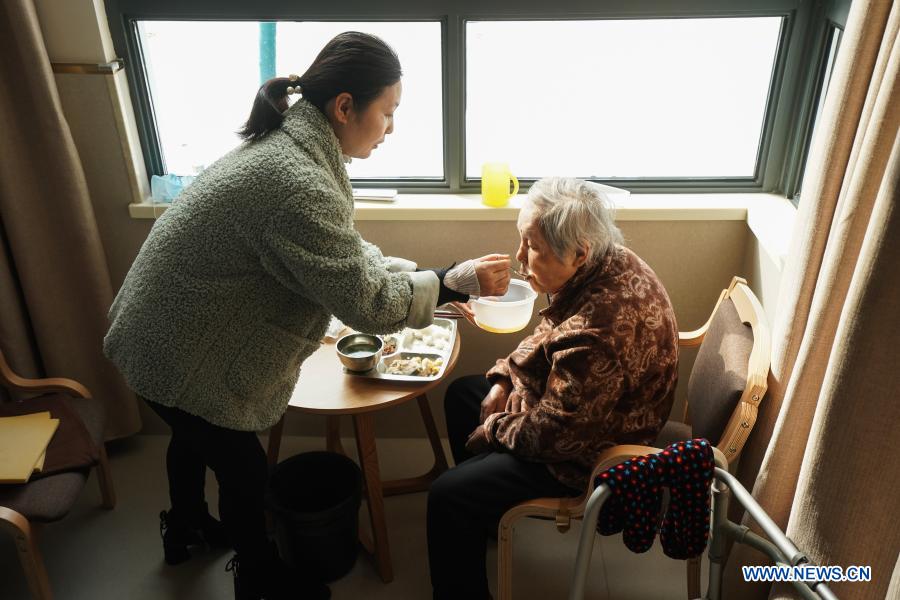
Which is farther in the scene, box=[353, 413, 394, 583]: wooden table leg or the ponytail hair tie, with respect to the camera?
box=[353, 413, 394, 583]: wooden table leg

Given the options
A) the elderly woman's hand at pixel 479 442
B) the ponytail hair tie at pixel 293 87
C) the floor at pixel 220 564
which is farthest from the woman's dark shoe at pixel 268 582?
the ponytail hair tie at pixel 293 87

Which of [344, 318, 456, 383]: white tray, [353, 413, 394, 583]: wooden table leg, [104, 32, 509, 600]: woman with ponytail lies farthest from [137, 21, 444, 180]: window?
[353, 413, 394, 583]: wooden table leg

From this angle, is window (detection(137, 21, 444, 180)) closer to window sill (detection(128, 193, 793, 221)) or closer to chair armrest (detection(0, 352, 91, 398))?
window sill (detection(128, 193, 793, 221))

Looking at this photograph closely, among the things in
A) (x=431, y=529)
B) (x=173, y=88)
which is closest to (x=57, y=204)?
(x=173, y=88)

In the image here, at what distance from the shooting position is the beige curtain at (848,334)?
1.11 metres

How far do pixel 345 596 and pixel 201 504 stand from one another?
0.53 metres

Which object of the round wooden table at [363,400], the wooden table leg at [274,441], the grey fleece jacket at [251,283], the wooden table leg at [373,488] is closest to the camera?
the grey fleece jacket at [251,283]

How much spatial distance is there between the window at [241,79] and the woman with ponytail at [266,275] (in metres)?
0.86

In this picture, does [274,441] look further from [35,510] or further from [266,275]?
[266,275]

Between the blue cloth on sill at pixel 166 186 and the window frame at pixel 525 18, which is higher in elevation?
the window frame at pixel 525 18

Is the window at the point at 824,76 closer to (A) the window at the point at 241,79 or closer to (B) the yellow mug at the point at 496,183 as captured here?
(B) the yellow mug at the point at 496,183

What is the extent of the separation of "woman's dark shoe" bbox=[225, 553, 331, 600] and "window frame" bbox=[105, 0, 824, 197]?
1.41 m

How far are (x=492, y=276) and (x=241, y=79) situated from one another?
1.34m

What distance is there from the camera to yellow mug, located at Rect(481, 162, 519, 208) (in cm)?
235
